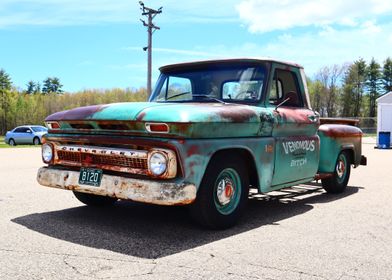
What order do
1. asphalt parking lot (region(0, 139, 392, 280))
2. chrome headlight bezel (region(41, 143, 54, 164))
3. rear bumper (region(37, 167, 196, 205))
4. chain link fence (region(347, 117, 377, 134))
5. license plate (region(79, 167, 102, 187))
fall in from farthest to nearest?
chain link fence (region(347, 117, 377, 134))
chrome headlight bezel (region(41, 143, 54, 164))
license plate (region(79, 167, 102, 187))
rear bumper (region(37, 167, 196, 205))
asphalt parking lot (region(0, 139, 392, 280))

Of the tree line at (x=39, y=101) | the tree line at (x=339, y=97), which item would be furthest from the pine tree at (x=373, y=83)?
the tree line at (x=39, y=101)

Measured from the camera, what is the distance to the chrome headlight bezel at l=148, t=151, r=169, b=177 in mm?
4445

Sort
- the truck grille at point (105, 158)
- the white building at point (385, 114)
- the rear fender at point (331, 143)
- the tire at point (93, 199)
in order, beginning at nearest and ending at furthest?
the truck grille at point (105, 158) → the tire at point (93, 199) → the rear fender at point (331, 143) → the white building at point (385, 114)

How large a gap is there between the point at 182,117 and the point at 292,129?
81.0 inches

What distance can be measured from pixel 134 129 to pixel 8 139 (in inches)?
1161

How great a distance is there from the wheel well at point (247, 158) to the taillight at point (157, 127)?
0.67 m

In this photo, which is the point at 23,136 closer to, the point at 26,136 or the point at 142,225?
the point at 26,136

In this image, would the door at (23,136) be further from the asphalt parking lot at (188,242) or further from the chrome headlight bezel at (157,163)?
the chrome headlight bezel at (157,163)

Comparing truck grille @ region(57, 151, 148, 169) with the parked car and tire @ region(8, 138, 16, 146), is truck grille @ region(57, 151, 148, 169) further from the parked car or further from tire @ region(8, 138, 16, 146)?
tire @ region(8, 138, 16, 146)

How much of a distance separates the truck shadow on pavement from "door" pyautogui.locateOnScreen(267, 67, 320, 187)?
58 cm

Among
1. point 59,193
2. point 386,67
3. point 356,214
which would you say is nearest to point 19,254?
point 59,193

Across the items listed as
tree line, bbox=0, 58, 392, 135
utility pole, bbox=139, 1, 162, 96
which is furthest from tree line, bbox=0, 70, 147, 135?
utility pole, bbox=139, 1, 162, 96

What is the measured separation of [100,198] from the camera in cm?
622

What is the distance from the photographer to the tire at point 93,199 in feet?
20.1
